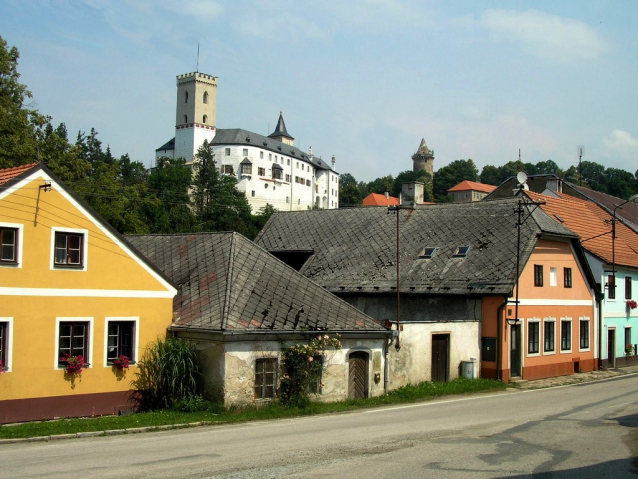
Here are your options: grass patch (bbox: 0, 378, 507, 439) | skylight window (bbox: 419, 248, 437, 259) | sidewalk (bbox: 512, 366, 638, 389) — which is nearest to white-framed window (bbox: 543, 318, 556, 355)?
sidewalk (bbox: 512, 366, 638, 389)

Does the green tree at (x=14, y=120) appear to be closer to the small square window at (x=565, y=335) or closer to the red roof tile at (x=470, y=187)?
the small square window at (x=565, y=335)

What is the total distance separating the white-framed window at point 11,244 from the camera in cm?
1866

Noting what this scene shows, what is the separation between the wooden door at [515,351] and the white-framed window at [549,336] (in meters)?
2.43

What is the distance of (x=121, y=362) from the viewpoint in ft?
67.4

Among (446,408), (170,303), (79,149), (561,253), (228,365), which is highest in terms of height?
(79,149)

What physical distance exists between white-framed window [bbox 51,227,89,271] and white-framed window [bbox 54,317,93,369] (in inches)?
59.6

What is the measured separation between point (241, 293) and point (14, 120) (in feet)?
78.2

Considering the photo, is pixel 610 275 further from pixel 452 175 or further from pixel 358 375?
pixel 452 175

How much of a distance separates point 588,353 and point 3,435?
28601 mm

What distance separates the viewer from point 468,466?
12047 millimetres

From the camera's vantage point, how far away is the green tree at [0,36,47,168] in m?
37.9

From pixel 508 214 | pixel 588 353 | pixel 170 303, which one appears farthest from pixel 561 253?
pixel 170 303

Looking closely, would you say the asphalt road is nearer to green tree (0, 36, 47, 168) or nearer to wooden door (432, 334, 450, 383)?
wooden door (432, 334, 450, 383)

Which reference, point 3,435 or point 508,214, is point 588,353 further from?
point 3,435
